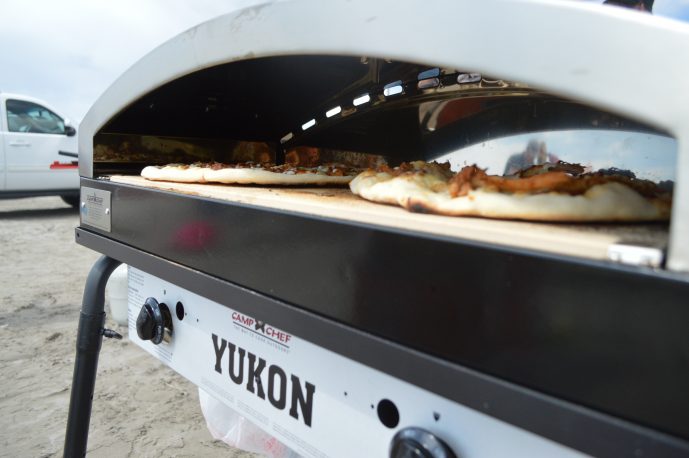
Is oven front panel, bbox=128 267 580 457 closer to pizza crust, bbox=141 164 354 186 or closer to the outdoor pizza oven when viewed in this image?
the outdoor pizza oven

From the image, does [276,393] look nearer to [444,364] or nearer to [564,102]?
[444,364]

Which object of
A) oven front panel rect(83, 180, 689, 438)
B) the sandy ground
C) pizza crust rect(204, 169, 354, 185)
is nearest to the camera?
oven front panel rect(83, 180, 689, 438)

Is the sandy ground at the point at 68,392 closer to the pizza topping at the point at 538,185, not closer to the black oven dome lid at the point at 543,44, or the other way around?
the pizza topping at the point at 538,185

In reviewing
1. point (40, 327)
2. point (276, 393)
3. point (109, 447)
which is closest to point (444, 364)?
point (276, 393)

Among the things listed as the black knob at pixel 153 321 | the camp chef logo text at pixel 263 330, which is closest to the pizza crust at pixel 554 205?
the camp chef logo text at pixel 263 330

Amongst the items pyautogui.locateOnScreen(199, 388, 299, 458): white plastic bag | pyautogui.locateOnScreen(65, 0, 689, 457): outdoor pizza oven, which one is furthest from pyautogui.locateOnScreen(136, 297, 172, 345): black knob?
pyautogui.locateOnScreen(199, 388, 299, 458): white plastic bag

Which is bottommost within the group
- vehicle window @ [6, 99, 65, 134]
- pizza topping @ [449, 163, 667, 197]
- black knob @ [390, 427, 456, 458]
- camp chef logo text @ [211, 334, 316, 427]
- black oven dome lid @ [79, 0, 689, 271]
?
camp chef logo text @ [211, 334, 316, 427]
